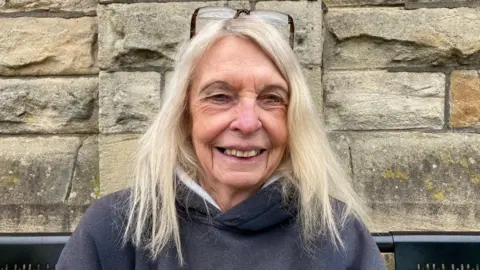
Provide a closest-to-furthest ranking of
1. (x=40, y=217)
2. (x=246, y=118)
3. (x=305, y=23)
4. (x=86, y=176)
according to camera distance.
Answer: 1. (x=246, y=118)
2. (x=305, y=23)
3. (x=40, y=217)
4. (x=86, y=176)

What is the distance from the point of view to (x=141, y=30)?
102 inches

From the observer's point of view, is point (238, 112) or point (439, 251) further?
point (439, 251)

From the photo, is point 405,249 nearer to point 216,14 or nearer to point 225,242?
point 225,242

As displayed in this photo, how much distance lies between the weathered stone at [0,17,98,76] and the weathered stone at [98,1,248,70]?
0.38 metres

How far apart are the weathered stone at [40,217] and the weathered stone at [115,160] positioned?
0.18 metres

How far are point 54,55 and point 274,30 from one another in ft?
5.12

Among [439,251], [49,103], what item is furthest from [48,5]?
[439,251]

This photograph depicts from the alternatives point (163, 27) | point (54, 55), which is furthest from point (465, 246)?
point (54, 55)

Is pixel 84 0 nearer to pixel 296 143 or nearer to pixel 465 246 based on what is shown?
pixel 296 143

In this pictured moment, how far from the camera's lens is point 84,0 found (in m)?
Answer: 3.02

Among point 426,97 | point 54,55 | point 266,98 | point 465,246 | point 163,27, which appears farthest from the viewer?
point 54,55

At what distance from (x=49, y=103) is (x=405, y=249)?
175 cm

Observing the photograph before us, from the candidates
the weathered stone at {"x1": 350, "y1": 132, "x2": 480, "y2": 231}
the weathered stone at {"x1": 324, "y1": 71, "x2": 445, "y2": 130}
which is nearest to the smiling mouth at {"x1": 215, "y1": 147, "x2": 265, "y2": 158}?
the weathered stone at {"x1": 350, "y1": 132, "x2": 480, "y2": 231}

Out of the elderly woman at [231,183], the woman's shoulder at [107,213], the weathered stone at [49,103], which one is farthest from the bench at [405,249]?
the weathered stone at [49,103]
